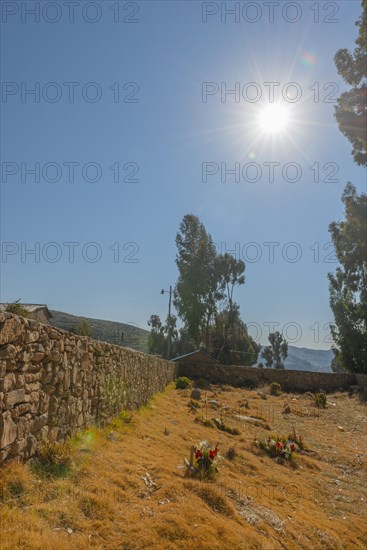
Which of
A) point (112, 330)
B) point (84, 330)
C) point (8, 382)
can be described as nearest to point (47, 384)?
point (8, 382)

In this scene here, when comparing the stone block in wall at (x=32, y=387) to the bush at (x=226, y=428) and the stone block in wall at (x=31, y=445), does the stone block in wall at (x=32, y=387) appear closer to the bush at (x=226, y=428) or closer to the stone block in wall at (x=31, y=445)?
the stone block in wall at (x=31, y=445)

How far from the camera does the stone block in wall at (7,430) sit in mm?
4227

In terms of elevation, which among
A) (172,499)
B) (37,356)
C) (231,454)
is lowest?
(231,454)

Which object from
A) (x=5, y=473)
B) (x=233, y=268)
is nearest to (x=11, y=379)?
(x=5, y=473)

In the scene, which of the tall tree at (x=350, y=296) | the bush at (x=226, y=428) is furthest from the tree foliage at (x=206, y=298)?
the bush at (x=226, y=428)

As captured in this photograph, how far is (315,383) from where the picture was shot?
29.8m

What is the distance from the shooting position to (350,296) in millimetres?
32062

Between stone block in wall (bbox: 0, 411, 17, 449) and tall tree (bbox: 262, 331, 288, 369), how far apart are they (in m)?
64.0

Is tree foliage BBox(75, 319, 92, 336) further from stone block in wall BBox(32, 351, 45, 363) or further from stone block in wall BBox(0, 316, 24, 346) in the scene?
stone block in wall BBox(0, 316, 24, 346)

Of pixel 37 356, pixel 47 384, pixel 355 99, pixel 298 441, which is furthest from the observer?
pixel 355 99

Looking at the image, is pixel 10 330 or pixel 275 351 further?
pixel 275 351

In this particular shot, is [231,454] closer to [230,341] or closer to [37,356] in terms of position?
[37,356]

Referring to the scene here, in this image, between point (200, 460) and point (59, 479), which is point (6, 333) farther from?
point (200, 460)

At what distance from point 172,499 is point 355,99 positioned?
66.6 feet
